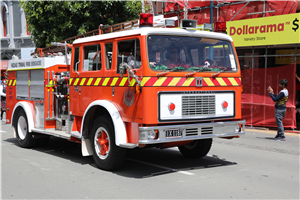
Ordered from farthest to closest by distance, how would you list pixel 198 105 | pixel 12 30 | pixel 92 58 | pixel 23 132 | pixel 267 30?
pixel 12 30
pixel 267 30
pixel 23 132
pixel 92 58
pixel 198 105

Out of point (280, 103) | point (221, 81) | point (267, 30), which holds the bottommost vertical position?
point (280, 103)

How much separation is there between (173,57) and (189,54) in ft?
1.11

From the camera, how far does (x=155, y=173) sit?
6.45m

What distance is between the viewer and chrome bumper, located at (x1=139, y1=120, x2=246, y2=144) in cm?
568

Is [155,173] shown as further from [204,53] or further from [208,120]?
[204,53]

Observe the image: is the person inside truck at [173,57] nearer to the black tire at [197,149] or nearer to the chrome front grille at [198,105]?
the chrome front grille at [198,105]

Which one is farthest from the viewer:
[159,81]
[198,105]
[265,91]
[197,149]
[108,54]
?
[265,91]

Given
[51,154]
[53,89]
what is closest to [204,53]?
[53,89]

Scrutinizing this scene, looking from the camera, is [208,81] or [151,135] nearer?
[151,135]

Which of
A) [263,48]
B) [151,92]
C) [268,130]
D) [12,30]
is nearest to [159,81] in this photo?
[151,92]

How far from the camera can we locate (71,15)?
1616 centimetres

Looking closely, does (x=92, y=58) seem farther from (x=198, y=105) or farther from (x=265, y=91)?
(x=265, y=91)

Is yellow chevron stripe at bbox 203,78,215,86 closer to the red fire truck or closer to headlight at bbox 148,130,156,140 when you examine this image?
the red fire truck

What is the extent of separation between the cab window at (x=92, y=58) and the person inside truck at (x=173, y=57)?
58.1 inches
